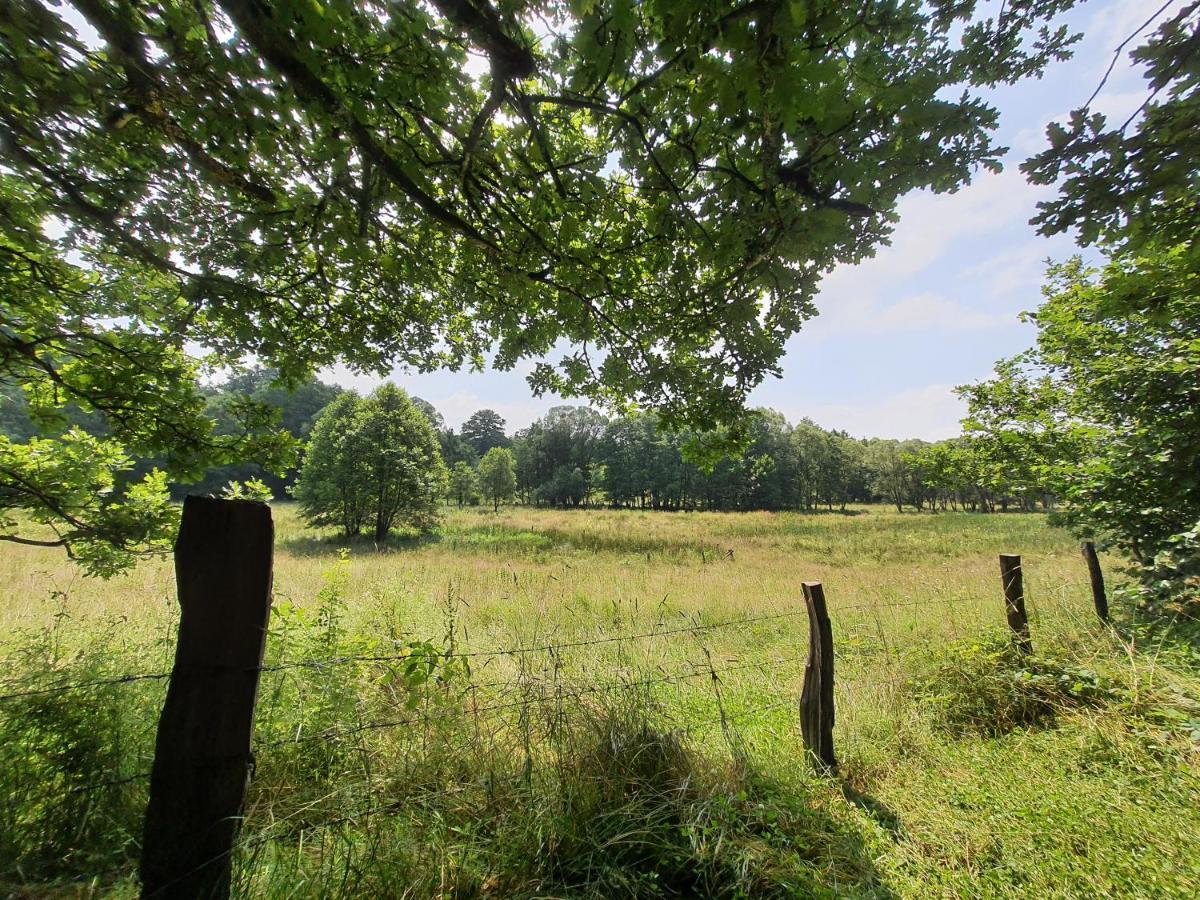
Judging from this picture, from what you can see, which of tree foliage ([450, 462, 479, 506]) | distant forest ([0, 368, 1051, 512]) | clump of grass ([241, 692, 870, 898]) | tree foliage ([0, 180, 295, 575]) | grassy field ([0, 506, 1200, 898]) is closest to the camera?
clump of grass ([241, 692, 870, 898])

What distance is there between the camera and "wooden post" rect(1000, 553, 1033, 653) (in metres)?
4.18

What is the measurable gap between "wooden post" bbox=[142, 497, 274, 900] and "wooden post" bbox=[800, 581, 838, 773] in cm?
345

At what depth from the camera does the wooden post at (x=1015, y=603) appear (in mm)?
4184

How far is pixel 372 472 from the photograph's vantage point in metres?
21.1

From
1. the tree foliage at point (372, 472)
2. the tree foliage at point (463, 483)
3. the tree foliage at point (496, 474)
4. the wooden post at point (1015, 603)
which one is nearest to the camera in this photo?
the wooden post at point (1015, 603)

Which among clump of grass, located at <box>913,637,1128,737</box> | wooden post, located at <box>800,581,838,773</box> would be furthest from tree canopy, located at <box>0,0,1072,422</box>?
clump of grass, located at <box>913,637,1128,737</box>

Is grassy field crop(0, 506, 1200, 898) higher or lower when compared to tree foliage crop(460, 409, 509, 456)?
lower

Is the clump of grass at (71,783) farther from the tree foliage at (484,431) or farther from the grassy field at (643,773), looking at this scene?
the tree foliage at (484,431)

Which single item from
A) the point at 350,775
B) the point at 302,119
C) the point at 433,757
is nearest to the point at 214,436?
the point at 302,119

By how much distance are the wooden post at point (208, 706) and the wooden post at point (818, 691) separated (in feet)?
11.3

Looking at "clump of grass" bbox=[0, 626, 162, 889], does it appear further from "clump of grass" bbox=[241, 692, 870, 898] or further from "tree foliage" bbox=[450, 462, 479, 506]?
"tree foliage" bbox=[450, 462, 479, 506]

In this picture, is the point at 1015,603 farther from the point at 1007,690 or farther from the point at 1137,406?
the point at 1137,406

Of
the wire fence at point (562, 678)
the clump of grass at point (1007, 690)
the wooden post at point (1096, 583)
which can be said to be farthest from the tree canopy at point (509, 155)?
the wooden post at point (1096, 583)

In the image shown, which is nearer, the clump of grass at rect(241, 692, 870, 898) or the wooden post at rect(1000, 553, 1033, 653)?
the clump of grass at rect(241, 692, 870, 898)
